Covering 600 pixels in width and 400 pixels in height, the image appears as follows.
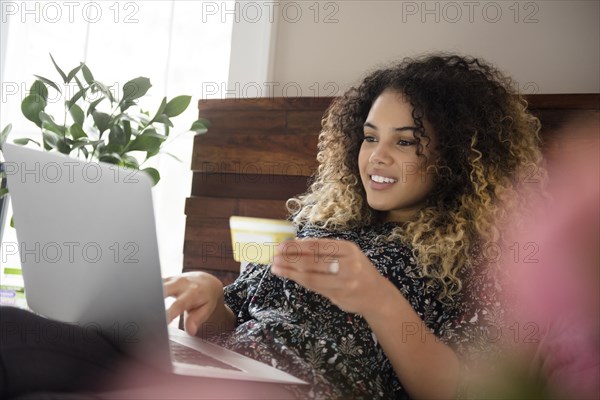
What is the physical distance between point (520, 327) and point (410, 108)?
1.94 feet

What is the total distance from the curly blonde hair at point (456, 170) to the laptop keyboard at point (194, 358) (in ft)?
1.75

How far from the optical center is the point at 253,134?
2145 millimetres

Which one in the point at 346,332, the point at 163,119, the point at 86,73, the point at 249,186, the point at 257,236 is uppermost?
the point at 86,73


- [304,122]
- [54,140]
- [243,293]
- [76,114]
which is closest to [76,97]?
[76,114]

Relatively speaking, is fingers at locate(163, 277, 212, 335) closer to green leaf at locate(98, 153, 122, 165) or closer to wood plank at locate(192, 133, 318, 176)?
wood plank at locate(192, 133, 318, 176)

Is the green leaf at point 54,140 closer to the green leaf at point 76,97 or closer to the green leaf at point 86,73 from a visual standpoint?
the green leaf at point 76,97

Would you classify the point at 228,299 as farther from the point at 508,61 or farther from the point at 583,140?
the point at 508,61

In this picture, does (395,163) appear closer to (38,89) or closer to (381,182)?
(381,182)

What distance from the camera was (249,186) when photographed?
7.07ft

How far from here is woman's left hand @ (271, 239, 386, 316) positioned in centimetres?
94

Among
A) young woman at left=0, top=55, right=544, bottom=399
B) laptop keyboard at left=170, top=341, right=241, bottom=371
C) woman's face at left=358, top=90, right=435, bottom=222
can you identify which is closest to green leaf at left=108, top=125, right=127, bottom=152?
young woman at left=0, top=55, right=544, bottom=399

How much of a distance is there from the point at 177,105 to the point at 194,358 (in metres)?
1.37

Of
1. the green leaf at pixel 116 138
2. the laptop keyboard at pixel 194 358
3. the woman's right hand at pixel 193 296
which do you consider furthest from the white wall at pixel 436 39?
the laptop keyboard at pixel 194 358

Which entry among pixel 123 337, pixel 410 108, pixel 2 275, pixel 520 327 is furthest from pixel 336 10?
pixel 2 275
